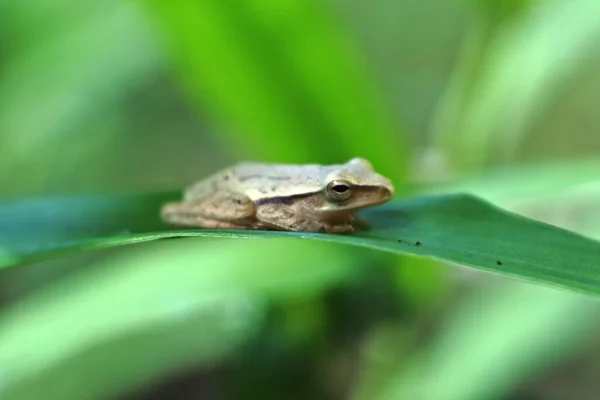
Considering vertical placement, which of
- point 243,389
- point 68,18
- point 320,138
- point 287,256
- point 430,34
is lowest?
point 243,389

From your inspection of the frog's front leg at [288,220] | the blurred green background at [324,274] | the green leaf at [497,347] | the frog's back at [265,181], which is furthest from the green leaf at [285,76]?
the green leaf at [497,347]

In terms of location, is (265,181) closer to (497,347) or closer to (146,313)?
(146,313)

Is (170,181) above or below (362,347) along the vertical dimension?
above

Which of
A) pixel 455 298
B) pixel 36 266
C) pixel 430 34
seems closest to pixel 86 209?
pixel 455 298

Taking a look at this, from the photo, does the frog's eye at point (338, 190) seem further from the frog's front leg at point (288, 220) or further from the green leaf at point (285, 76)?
the green leaf at point (285, 76)

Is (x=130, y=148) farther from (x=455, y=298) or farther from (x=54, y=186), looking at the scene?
(x=455, y=298)

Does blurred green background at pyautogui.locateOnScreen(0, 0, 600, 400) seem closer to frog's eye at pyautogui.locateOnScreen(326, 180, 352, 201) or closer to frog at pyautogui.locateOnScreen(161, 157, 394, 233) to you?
frog at pyautogui.locateOnScreen(161, 157, 394, 233)

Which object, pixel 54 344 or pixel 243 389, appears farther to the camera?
pixel 243 389
